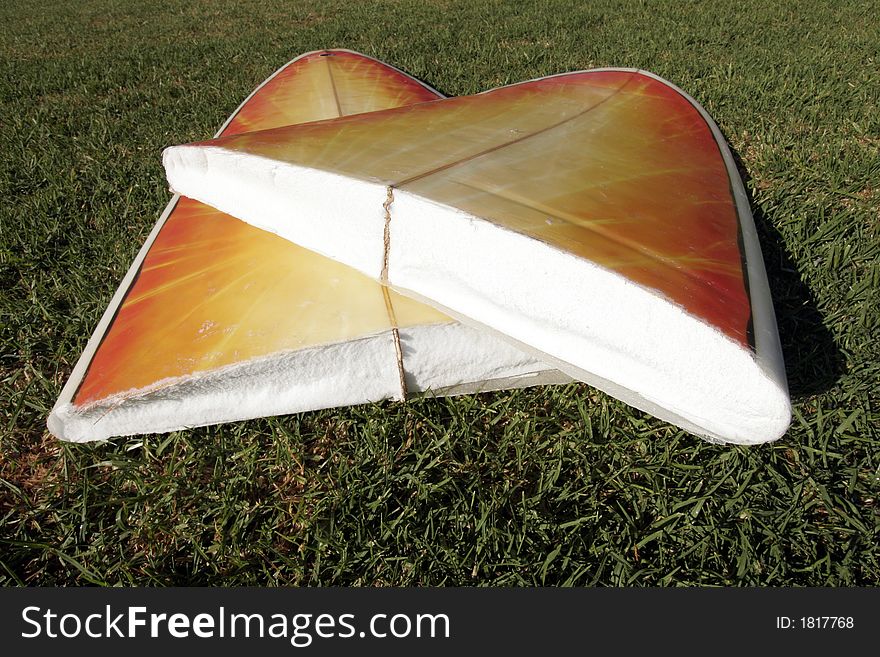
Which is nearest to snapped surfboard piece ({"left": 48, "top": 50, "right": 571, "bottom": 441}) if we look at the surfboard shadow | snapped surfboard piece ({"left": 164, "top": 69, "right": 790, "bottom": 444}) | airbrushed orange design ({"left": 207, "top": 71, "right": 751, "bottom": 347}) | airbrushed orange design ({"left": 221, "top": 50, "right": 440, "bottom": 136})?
snapped surfboard piece ({"left": 164, "top": 69, "right": 790, "bottom": 444})

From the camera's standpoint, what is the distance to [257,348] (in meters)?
1.41

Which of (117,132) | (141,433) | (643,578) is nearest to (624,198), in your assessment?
(643,578)

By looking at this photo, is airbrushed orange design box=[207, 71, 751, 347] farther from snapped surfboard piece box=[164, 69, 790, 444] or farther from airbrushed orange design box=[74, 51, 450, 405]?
airbrushed orange design box=[74, 51, 450, 405]

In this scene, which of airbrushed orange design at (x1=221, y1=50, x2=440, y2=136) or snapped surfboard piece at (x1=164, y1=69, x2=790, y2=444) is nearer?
snapped surfboard piece at (x1=164, y1=69, x2=790, y2=444)

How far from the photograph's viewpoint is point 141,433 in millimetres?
1471

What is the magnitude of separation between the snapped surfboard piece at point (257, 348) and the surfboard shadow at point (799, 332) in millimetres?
631

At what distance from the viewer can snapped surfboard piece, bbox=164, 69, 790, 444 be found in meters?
1.17

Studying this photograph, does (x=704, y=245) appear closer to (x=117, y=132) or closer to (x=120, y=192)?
(x=120, y=192)

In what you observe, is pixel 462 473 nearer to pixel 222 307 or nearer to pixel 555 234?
pixel 555 234

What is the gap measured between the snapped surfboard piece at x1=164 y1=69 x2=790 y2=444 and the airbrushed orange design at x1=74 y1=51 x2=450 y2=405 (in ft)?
0.37

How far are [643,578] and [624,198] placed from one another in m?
0.84

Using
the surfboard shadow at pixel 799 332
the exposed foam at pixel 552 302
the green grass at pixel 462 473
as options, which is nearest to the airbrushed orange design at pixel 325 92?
the green grass at pixel 462 473

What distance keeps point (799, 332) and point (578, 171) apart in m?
0.83

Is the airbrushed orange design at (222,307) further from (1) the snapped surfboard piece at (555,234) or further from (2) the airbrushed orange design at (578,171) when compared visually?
(2) the airbrushed orange design at (578,171)
